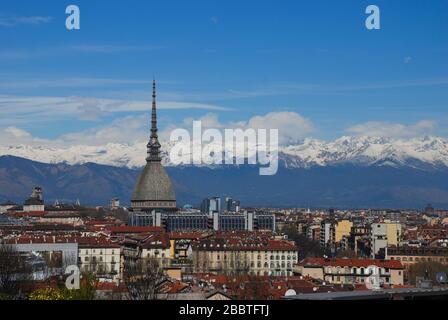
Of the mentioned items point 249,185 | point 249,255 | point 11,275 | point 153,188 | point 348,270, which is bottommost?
point 348,270

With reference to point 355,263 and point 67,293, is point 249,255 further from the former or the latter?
point 67,293

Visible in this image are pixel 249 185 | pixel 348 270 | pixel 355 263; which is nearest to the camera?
pixel 348 270

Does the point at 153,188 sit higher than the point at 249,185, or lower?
lower

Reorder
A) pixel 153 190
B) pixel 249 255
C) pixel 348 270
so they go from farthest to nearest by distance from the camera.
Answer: pixel 153 190, pixel 249 255, pixel 348 270

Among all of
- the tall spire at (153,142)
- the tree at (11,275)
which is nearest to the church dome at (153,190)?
the tall spire at (153,142)

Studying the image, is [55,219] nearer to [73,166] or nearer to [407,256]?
[407,256]

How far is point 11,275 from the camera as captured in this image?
22.0 m

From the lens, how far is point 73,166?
196 metres

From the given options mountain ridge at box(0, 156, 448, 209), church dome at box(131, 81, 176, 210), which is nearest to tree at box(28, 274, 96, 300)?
church dome at box(131, 81, 176, 210)

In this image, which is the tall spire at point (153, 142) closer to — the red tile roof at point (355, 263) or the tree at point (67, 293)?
the red tile roof at point (355, 263)

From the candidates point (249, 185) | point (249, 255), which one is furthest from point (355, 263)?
point (249, 185)

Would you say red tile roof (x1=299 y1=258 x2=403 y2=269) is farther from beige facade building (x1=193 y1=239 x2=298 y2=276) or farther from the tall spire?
the tall spire

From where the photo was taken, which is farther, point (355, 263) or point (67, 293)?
point (355, 263)
